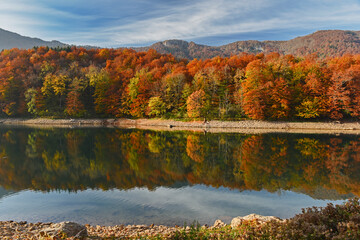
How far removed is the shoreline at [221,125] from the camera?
1666 inches

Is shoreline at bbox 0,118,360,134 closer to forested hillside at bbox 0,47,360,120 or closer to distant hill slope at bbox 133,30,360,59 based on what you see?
forested hillside at bbox 0,47,360,120

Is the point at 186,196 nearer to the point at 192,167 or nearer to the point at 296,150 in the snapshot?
the point at 192,167

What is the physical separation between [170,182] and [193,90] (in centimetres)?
4077

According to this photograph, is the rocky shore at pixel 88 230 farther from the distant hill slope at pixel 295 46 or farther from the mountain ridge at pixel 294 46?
the distant hill slope at pixel 295 46

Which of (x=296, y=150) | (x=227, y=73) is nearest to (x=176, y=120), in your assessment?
(x=227, y=73)

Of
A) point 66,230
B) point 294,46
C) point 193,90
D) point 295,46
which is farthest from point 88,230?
point 294,46

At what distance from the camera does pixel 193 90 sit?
54656 millimetres

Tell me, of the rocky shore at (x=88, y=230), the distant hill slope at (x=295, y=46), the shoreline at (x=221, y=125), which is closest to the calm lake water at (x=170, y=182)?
the rocky shore at (x=88, y=230)

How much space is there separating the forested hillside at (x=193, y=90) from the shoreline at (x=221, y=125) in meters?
1.53

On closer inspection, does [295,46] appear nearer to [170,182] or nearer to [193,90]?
[193,90]

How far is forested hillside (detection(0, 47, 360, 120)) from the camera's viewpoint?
45312mm

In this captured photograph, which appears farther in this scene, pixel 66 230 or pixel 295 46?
pixel 295 46

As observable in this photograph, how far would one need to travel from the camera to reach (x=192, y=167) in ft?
61.9

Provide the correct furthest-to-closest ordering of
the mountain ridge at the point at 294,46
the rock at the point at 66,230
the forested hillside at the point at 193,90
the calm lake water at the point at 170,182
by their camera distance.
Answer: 1. the mountain ridge at the point at 294,46
2. the forested hillside at the point at 193,90
3. the calm lake water at the point at 170,182
4. the rock at the point at 66,230
